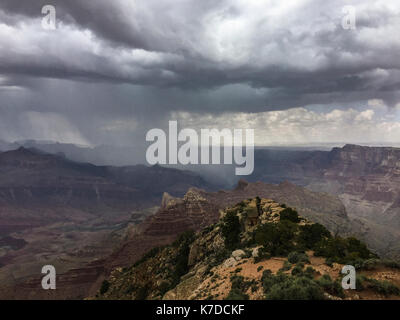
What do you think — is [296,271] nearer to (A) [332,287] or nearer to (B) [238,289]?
(A) [332,287]

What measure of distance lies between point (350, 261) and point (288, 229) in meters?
9.59

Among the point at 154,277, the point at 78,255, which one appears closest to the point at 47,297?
the point at 78,255

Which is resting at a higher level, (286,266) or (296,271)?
(296,271)

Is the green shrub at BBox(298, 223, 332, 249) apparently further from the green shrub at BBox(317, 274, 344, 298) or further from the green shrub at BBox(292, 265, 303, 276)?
the green shrub at BBox(317, 274, 344, 298)

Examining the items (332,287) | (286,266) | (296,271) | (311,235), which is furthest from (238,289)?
(311,235)

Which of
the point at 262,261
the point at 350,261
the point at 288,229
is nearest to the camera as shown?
the point at 350,261

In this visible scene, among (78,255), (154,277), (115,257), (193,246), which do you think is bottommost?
(78,255)

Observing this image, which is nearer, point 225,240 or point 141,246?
point 225,240

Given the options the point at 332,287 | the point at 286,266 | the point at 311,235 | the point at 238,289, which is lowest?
the point at 238,289

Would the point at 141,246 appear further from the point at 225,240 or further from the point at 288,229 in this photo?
the point at 288,229

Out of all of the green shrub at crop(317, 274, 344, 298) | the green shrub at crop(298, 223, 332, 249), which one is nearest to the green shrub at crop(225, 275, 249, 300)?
the green shrub at crop(317, 274, 344, 298)

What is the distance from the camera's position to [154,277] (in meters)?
54.5

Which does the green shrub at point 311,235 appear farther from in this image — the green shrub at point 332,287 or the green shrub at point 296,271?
the green shrub at point 332,287
